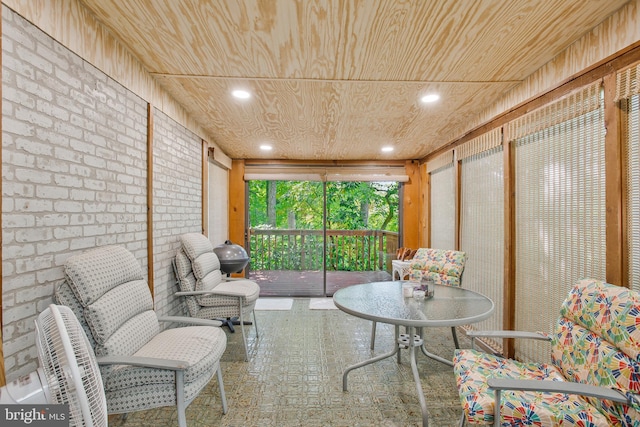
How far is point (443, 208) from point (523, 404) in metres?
3.01

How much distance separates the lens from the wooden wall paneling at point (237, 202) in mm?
4887

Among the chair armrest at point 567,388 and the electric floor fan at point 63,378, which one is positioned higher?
the electric floor fan at point 63,378

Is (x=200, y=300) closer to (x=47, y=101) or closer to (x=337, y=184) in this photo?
(x=47, y=101)

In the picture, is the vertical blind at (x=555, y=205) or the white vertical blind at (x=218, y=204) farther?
the white vertical blind at (x=218, y=204)

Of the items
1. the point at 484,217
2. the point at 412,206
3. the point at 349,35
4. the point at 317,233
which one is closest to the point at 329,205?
the point at 317,233

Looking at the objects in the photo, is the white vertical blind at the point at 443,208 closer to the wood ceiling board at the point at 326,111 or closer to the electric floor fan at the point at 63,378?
the wood ceiling board at the point at 326,111

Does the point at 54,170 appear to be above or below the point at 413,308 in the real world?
above

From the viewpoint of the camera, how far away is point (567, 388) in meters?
1.16

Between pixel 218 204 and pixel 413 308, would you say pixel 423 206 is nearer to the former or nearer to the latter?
pixel 413 308

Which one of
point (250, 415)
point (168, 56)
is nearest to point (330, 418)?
point (250, 415)

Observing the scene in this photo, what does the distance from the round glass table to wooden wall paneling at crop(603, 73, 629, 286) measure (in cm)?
67

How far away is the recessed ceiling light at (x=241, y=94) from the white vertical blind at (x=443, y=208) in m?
2.58

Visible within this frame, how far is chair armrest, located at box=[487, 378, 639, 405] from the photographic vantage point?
3.65 feet

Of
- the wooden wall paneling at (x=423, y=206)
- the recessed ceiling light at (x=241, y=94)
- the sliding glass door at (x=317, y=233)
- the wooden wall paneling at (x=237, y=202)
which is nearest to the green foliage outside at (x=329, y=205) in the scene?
the sliding glass door at (x=317, y=233)
